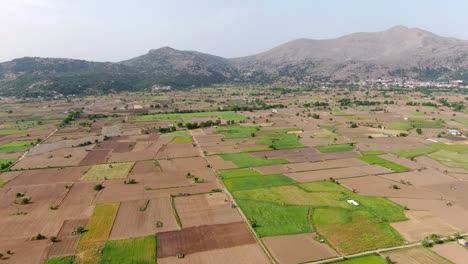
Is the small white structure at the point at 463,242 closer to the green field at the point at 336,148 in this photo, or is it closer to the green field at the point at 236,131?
the green field at the point at 336,148

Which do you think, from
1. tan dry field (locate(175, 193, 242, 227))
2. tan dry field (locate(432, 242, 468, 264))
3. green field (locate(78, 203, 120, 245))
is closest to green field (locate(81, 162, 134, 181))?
green field (locate(78, 203, 120, 245))

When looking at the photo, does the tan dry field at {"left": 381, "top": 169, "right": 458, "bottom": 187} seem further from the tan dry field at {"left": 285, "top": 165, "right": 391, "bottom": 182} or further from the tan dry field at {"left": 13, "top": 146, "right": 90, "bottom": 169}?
the tan dry field at {"left": 13, "top": 146, "right": 90, "bottom": 169}

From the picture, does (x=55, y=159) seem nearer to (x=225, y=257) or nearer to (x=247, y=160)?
(x=247, y=160)

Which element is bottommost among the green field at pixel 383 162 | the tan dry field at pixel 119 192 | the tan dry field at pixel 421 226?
the tan dry field at pixel 421 226

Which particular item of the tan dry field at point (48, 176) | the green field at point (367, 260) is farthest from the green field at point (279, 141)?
the green field at point (367, 260)

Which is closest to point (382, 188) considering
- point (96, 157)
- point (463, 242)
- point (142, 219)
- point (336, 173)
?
point (336, 173)
